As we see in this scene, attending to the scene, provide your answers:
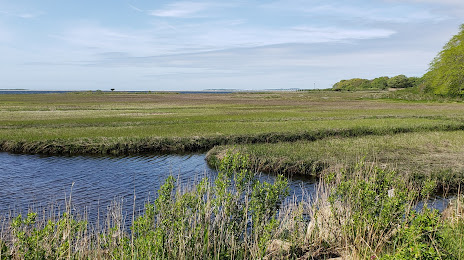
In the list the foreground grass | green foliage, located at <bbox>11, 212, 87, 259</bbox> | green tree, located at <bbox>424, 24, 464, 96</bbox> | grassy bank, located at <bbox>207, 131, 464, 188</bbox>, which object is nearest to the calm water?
grassy bank, located at <bbox>207, 131, 464, 188</bbox>

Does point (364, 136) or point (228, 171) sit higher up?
point (228, 171)

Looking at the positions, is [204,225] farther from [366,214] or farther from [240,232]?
[366,214]

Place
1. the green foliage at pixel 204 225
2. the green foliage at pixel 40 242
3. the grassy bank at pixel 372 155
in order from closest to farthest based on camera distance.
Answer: the green foliage at pixel 40 242
the green foliage at pixel 204 225
the grassy bank at pixel 372 155

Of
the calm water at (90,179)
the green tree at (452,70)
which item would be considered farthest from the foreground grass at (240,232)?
the green tree at (452,70)

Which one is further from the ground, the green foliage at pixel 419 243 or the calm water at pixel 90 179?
the green foliage at pixel 419 243

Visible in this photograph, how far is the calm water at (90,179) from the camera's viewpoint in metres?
16.6

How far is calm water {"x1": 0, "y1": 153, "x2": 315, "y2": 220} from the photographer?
653 inches

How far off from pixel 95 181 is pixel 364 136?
82.5 feet

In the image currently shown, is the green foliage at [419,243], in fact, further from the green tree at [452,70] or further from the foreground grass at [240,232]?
the green tree at [452,70]

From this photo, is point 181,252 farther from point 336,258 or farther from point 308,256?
point 336,258

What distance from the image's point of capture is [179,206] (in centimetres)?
895

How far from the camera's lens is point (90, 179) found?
21.0m

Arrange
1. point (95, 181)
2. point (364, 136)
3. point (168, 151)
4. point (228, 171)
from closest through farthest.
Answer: point (228, 171) < point (95, 181) < point (168, 151) < point (364, 136)

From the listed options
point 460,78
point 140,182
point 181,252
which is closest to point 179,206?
point 181,252
